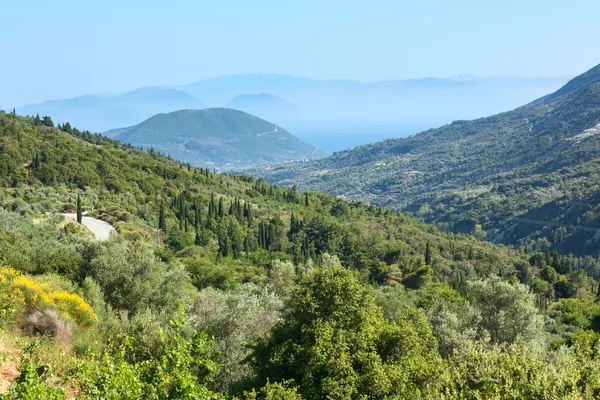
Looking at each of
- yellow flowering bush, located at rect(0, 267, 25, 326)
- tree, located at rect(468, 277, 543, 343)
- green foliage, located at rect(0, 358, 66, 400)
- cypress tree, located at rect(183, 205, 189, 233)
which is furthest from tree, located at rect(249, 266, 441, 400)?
cypress tree, located at rect(183, 205, 189, 233)

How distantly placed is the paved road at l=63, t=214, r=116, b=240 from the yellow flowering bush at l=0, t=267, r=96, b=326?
34.0m

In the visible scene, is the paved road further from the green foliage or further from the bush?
the green foliage

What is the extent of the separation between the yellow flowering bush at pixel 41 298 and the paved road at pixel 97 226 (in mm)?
33989

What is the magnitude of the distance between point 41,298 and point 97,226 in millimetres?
41970

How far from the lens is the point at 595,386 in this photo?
13.2 meters

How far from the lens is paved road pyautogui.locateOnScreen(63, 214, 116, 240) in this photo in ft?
166

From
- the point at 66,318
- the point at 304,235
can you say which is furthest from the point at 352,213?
the point at 66,318

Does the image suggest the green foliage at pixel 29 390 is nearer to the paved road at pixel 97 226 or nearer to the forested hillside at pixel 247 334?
the forested hillside at pixel 247 334

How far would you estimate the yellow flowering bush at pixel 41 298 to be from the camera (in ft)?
50.1

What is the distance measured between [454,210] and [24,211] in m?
173

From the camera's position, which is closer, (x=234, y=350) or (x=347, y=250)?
(x=234, y=350)

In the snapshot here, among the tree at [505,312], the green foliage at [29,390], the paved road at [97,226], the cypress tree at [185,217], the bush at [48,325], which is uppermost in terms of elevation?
the green foliage at [29,390]

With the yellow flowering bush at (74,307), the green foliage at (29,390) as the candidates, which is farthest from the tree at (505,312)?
the green foliage at (29,390)

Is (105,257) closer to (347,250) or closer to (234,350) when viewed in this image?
(234,350)
